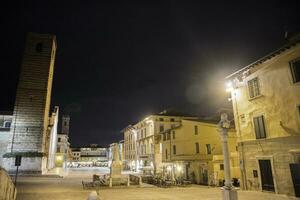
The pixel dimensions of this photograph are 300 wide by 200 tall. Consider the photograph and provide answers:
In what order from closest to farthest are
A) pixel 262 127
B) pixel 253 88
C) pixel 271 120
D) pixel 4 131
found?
pixel 271 120, pixel 262 127, pixel 253 88, pixel 4 131

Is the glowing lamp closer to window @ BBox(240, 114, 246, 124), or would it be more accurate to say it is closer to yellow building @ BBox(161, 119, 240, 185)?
window @ BBox(240, 114, 246, 124)

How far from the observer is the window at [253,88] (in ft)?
62.8

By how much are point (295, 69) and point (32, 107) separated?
1444 inches

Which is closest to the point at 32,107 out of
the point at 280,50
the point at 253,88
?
the point at 253,88

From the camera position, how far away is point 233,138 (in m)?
30.6

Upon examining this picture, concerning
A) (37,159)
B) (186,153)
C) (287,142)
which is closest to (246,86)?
(287,142)

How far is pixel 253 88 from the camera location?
19562 mm

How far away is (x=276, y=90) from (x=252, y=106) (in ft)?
8.64

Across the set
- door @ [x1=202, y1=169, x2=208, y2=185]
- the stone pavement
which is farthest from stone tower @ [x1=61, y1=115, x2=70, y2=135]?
the stone pavement

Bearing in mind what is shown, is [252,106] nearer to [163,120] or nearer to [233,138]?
[233,138]

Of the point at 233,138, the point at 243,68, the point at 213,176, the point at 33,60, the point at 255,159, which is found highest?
the point at 33,60

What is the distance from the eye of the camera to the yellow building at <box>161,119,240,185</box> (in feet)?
95.8

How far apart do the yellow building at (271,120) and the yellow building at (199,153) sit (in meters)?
8.50

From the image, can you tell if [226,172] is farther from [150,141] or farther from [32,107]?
[150,141]
